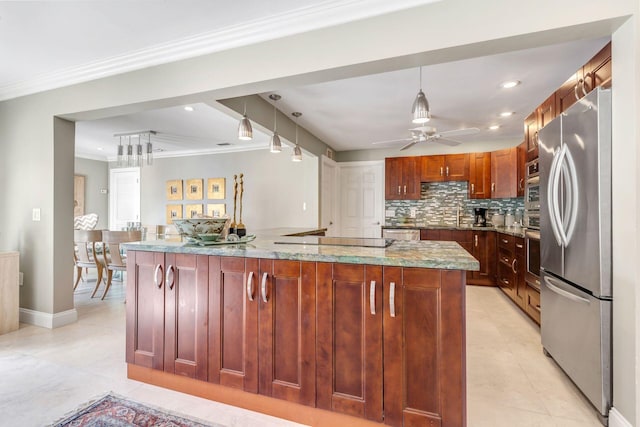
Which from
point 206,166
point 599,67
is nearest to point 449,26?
point 599,67

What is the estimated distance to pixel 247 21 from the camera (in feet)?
6.81

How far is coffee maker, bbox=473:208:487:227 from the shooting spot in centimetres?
543

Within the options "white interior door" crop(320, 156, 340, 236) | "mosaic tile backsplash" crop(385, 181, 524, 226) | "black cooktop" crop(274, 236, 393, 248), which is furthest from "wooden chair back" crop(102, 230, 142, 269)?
"mosaic tile backsplash" crop(385, 181, 524, 226)

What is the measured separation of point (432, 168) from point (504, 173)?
1.18 metres

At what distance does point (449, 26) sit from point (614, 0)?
75 centimetres

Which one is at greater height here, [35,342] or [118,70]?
[118,70]

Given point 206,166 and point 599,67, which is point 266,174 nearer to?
point 206,166

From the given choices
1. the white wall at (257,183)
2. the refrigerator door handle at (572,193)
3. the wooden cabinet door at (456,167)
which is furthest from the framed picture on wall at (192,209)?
the refrigerator door handle at (572,193)

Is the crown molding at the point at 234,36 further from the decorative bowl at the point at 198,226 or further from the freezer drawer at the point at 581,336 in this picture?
the freezer drawer at the point at 581,336

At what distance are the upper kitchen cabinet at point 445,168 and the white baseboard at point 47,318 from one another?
5.46 meters

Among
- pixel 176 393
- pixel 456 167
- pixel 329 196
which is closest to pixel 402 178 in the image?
pixel 456 167

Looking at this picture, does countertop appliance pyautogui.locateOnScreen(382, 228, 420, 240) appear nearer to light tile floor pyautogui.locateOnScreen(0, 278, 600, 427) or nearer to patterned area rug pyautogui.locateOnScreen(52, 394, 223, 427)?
light tile floor pyautogui.locateOnScreen(0, 278, 600, 427)

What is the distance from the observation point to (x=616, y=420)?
1.55 meters

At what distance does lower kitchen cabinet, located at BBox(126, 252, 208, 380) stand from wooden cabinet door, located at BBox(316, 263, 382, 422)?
2.55 ft
